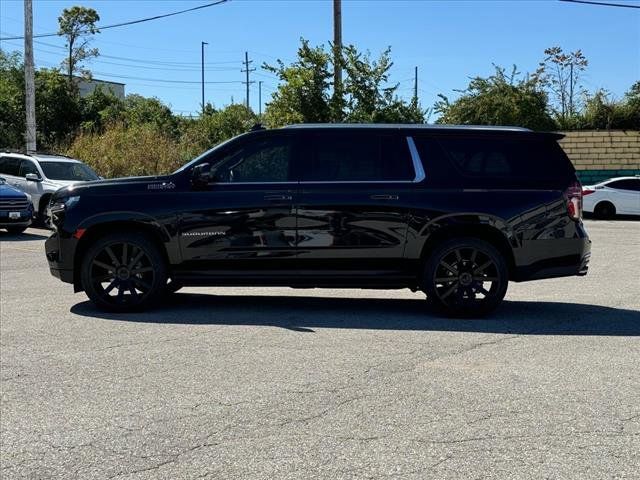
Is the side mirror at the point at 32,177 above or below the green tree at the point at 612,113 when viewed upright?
below

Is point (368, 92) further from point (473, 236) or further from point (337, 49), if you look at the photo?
point (473, 236)

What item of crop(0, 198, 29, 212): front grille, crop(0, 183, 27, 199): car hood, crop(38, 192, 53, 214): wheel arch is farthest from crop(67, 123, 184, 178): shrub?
crop(0, 198, 29, 212): front grille

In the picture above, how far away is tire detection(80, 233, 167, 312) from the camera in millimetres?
7746

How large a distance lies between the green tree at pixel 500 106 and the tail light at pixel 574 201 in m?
23.9

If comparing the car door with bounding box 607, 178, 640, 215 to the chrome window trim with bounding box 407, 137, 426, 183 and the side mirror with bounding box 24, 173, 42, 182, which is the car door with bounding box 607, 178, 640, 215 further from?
the chrome window trim with bounding box 407, 137, 426, 183

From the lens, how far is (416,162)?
25.3 feet

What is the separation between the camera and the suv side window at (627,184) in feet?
79.5

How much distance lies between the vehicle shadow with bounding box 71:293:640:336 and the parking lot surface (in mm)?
33

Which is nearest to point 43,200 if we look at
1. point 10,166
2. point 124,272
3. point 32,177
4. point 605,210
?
point 32,177

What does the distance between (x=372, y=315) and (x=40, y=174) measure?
561 inches

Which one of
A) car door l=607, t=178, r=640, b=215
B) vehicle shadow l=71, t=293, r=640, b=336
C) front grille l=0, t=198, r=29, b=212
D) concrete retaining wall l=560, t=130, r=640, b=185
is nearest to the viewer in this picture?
vehicle shadow l=71, t=293, r=640, b=336

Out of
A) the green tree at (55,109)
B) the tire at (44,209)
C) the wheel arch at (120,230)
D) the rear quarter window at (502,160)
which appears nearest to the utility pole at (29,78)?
the tire at (44,209)

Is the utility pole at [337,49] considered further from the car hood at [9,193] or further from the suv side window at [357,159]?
the suv side window at [357,159]

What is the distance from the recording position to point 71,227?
25.5 ft
